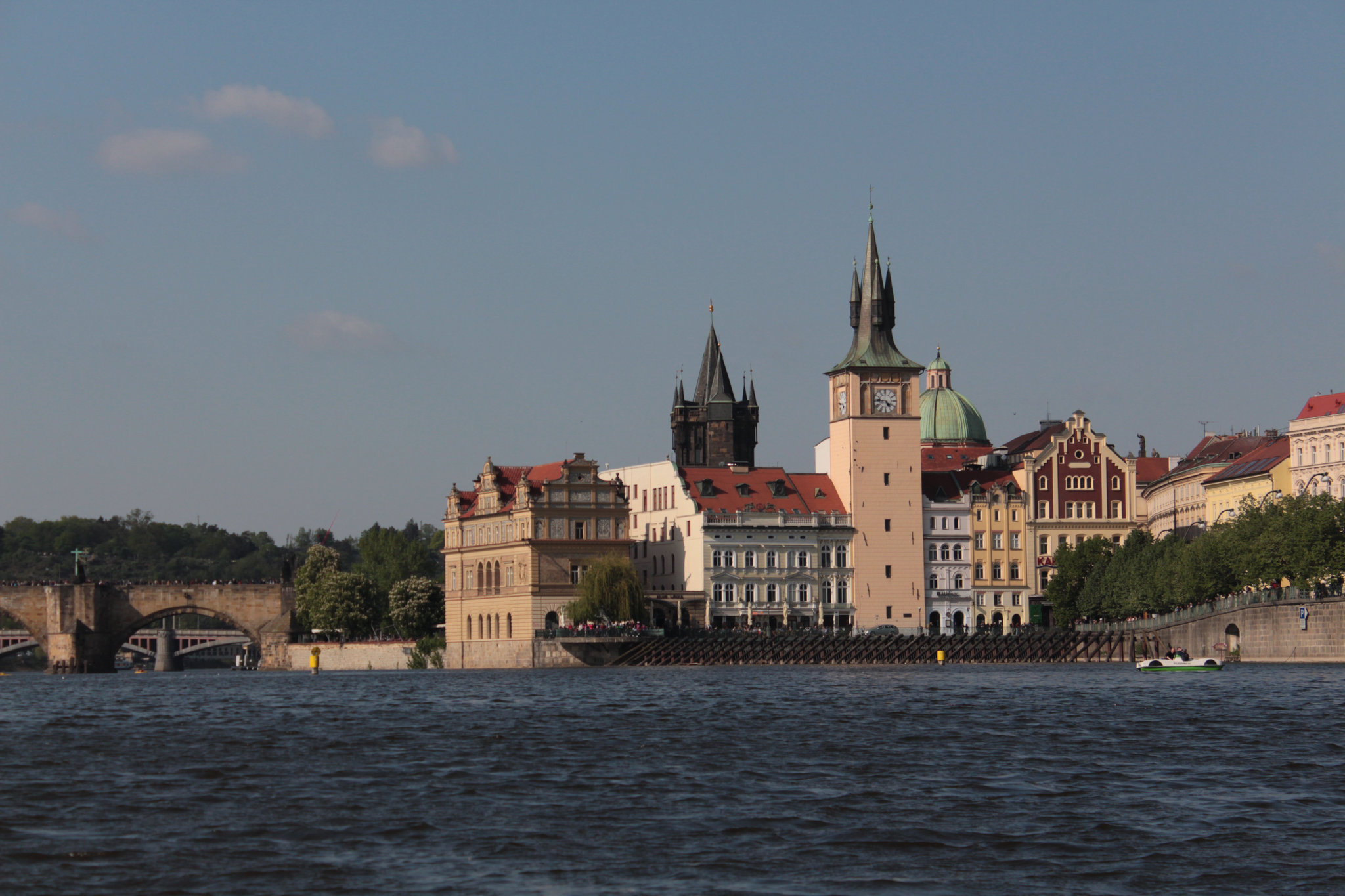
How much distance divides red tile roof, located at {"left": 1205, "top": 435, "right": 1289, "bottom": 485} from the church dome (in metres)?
28.7

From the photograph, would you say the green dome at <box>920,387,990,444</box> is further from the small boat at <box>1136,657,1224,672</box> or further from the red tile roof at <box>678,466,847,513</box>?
the small boat at <box>1136,657,1224,672</box>

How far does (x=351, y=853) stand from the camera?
1247 inches

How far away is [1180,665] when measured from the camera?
105 metres

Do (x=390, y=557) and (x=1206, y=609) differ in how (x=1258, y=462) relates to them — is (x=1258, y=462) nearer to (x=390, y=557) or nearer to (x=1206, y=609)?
(x=1206, y=609)

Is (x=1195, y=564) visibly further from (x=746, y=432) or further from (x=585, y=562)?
(x=746, y=432)

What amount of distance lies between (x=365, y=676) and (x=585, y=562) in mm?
16906

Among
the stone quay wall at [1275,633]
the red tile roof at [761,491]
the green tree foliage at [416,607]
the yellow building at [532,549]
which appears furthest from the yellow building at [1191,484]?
the green tree foliage at [416,607]

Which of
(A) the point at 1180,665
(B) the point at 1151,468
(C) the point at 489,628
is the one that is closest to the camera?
(A) the point at 1180,665

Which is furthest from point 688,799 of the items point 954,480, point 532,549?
point 954,480

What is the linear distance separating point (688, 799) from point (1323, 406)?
118 meters

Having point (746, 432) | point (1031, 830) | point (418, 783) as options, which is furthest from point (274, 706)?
point (746, 432)

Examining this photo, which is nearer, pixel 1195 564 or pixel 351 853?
pixel 351 853

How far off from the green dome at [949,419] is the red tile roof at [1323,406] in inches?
1506

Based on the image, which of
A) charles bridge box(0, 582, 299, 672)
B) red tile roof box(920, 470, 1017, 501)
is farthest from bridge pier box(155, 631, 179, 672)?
red tile roof box(920, 470, 1017, 501)
